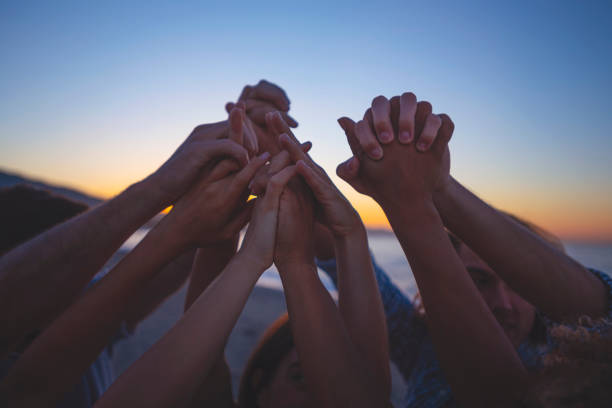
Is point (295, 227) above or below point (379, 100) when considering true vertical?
below

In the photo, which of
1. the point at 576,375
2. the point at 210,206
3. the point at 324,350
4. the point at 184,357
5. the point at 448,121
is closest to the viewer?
the point at 576,375

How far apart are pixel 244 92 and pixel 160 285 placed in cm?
195

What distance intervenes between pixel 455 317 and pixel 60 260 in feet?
5.99

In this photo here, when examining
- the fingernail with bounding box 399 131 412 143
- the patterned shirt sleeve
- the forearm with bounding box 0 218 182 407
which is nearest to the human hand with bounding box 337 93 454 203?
the fingernail with bounding box 399 131 412 143

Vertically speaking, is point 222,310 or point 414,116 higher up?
point 414,116

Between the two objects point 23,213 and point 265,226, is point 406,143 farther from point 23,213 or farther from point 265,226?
point 23,213

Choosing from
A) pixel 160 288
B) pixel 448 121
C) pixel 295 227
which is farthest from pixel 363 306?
pixel 160 288

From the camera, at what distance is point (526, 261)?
1.18 metres

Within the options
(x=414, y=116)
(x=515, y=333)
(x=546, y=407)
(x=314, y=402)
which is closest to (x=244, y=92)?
(x=414, y=116)

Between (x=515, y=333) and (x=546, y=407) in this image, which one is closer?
(x=546, y=407)

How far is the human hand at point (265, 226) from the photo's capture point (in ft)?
4.08

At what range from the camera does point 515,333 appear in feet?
7.12

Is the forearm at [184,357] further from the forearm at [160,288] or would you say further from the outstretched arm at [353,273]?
the forearm at [160,288]

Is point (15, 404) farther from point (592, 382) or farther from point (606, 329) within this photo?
point (606, 329)
